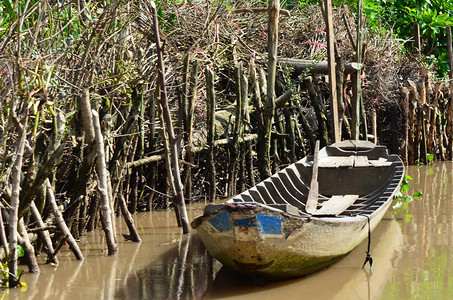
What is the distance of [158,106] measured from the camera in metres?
8.66

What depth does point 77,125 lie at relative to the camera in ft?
23.1

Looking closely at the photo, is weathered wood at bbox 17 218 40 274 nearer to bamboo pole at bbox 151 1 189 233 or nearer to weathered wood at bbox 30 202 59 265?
weathered wood at bbox 30 202 59 265

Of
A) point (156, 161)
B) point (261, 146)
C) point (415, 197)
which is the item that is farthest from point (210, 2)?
point (415, 197)

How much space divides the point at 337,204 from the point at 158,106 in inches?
96.6

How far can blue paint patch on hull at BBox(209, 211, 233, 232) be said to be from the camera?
5.52 meters

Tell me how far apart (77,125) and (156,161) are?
2045 millimetres

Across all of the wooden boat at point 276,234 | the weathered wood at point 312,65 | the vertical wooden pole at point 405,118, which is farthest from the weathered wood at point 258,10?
the wooden boat at point 276,234

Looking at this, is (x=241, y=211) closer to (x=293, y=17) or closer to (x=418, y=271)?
(x=418, y=271)

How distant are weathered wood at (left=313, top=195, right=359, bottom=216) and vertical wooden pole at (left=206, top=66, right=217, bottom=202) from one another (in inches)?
71.9

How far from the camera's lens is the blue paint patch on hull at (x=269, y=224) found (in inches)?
215

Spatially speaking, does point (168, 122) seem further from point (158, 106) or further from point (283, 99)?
point (283, 99)

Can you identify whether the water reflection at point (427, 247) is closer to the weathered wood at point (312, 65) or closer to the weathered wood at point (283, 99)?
the weathered wood at point (312, 65)

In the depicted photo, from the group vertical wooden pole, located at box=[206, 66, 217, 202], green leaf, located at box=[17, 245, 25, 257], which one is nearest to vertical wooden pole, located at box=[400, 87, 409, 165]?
vertical wooden pole, located at box=[206, 66, 217, 202]

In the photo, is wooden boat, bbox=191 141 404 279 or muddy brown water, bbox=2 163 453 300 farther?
muddy brown water, bbox=2 163 453 300
